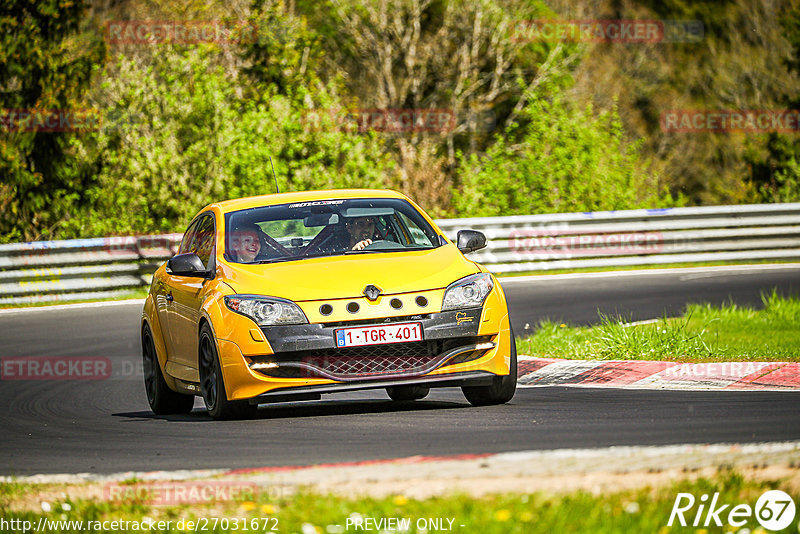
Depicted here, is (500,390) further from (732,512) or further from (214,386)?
(732,512)

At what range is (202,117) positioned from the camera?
2412cm

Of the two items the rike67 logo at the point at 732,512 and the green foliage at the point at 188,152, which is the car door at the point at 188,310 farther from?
the green foliage at the point at 188,152

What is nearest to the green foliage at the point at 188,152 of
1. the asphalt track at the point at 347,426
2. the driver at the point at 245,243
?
the asphalt track at the point at 347,426

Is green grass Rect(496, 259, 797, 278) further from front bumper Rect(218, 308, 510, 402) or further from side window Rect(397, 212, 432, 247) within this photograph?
front bumper Rect(218, 308, 510, 402)

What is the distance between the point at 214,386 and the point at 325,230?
151 cm

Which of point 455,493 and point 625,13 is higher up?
point 455,493

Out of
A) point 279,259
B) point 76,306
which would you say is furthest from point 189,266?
point 76,306

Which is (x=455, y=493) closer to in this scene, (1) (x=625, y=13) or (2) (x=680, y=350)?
(2) (x=680, y=350)

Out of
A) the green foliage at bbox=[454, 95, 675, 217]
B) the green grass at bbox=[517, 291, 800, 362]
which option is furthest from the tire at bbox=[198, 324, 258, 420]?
the green foliage at bbox=[454, 95, 675, 217]

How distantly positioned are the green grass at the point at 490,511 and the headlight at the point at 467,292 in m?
3.17

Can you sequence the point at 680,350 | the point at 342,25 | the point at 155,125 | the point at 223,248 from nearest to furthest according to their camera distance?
the point at 223,248, the point at 680,350, the point at 155,125, the point at 342,25

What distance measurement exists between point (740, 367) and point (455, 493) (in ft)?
16.6

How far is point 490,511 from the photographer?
16.5ft

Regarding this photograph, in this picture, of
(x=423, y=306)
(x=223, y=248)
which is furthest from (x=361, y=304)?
(x=223, y=248)
